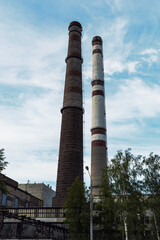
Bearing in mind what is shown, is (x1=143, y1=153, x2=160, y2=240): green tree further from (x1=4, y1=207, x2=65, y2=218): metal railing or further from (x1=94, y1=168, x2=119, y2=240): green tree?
(x1=4, y1=207, x2=65, y2=218): metal railing

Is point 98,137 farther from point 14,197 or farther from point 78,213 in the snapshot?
point 78,213

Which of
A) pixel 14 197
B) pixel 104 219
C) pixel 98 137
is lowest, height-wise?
pixel 104 219

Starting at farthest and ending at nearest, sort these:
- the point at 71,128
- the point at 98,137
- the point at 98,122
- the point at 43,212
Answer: the point at 98,122 → the point at 98,137 → the point at 71,128 → the point at 43,212

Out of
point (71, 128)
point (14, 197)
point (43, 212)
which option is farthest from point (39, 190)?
point (71, 128)

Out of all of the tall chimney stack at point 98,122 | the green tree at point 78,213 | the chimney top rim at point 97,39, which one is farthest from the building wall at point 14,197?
the chimney top rim at point 97,39

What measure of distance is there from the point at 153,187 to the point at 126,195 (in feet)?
15.3

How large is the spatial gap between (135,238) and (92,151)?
36.8 meters

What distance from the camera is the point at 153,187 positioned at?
98.2ft

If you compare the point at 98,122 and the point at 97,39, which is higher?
the point at 97,39

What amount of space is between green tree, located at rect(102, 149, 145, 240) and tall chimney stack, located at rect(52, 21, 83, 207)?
20756 millimetres

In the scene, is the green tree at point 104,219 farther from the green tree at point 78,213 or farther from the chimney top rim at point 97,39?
the chimney top rim at point 97,39

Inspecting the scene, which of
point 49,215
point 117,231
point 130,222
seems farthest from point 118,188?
point 49,215

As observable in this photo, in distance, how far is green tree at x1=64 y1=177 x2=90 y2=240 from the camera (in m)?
30.7

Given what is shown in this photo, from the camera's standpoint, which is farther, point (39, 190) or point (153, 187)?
point (39, 190)
